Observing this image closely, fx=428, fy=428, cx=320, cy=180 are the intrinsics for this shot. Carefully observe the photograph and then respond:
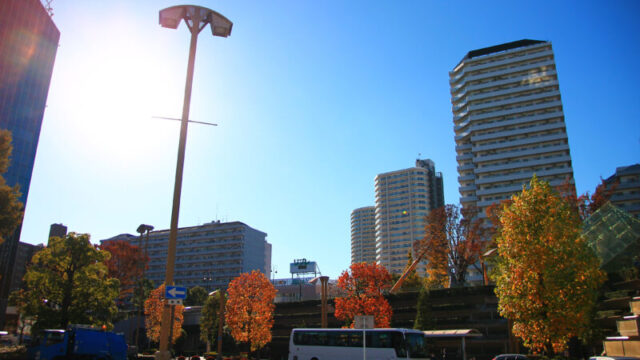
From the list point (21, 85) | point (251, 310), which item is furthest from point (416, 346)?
point (21, 85)

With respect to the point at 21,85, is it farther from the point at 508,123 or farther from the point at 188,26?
the point at 508,123

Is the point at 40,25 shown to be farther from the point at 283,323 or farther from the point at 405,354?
the point at 405,354

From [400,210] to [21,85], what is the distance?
130 metres

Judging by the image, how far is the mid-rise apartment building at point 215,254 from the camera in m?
141

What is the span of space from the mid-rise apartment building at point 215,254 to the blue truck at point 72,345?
11946 centimetres

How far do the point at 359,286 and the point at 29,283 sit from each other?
2871cm

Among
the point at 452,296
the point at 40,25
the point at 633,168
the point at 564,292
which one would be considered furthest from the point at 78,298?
the point at 633,168

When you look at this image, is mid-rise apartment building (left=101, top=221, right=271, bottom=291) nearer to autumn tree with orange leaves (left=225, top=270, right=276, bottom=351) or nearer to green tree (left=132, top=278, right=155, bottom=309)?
green tree (left=132, top=278, right=155, bottom=309)

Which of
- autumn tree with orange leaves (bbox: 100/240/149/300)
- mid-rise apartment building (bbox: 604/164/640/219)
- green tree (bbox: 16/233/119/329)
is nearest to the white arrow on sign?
green tree (bbox: 16/233/119/329)

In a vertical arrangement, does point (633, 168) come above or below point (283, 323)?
above

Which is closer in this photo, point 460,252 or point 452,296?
point 452,296

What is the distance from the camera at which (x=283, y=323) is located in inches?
2255

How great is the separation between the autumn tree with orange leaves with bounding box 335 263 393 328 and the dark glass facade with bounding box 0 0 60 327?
5050 cm

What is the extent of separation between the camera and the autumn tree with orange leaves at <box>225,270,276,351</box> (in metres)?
43.0
